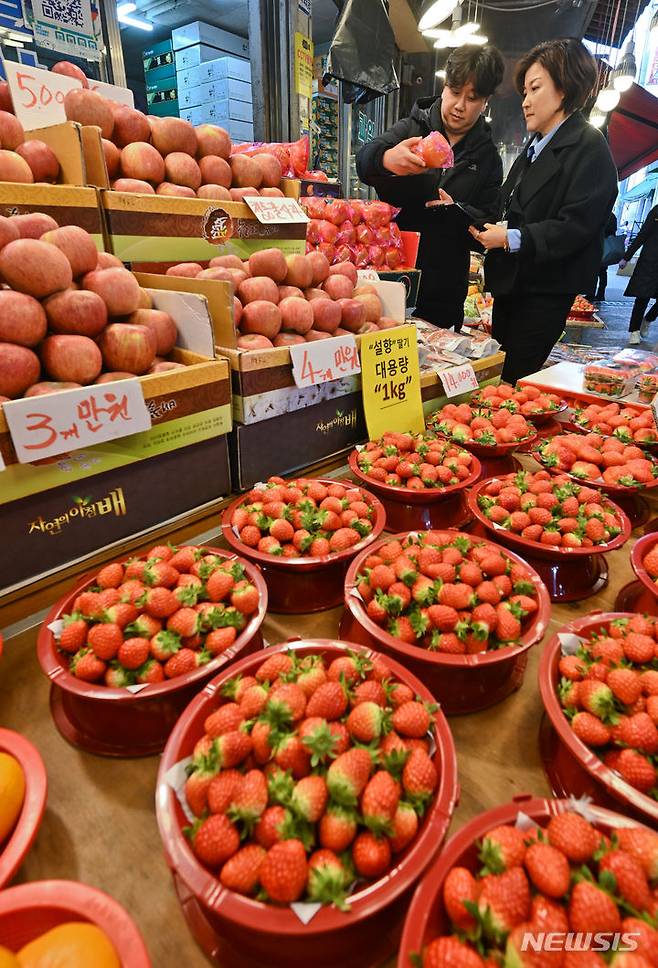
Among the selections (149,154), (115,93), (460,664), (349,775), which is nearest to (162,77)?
(115,93)

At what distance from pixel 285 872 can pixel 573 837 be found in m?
0.35

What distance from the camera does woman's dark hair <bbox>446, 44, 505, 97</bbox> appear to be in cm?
255

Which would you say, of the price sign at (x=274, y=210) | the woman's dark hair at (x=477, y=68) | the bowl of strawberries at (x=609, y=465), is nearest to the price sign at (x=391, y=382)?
the bowl of strawberries at (x=609, y=465)

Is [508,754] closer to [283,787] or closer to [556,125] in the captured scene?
[283,787]

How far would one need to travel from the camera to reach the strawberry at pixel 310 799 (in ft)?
2.07

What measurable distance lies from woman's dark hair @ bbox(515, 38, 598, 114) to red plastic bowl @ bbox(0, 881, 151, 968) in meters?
3.18

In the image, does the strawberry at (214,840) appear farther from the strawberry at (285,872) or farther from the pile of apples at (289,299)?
the pile of apples at (289,299)

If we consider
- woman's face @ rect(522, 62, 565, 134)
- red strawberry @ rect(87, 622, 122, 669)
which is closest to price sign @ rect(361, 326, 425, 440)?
red strawberry @ rect(87, 622, 122, 669)

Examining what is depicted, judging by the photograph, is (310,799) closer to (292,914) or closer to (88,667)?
(292,914)

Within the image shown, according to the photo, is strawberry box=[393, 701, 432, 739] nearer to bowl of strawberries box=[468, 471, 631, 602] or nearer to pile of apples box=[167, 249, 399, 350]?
bowl of strawberries box=[468, 471, 631, 602]

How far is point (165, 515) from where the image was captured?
127 centimetres

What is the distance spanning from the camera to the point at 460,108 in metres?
2.75

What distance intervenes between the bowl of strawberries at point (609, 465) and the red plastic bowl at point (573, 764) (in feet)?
2.18

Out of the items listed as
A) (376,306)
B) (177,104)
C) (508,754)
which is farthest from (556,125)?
(177,104)
